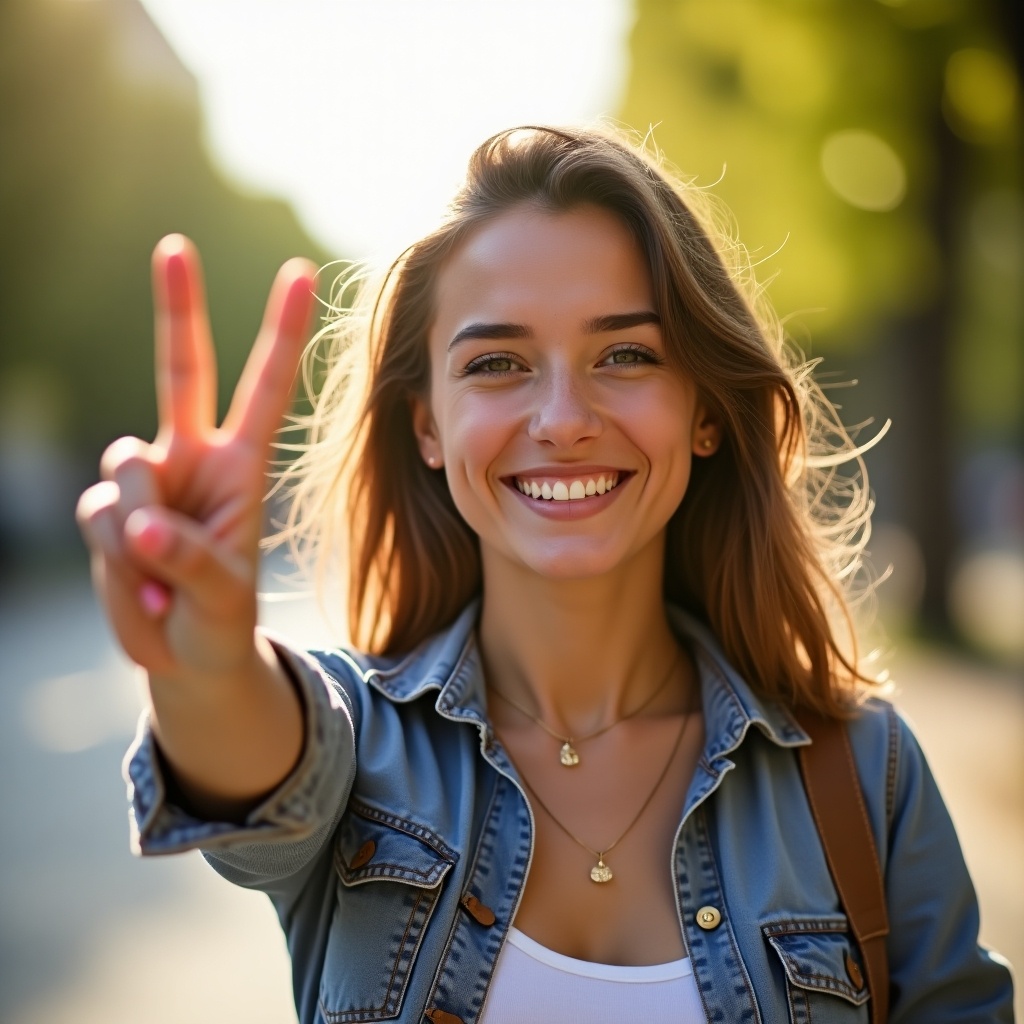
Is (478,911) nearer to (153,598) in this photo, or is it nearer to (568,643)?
(568,643)

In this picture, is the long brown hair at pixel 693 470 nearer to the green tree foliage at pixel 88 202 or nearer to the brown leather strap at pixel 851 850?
the brown leather strap at pixel 851 850

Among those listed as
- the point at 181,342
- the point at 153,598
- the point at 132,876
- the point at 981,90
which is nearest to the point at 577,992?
the point at 153,598

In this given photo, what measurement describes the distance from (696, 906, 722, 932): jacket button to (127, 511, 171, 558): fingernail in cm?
138

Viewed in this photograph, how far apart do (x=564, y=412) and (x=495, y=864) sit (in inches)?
36.8

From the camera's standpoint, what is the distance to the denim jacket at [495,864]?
2.25 metres

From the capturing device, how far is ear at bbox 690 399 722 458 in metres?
2.84

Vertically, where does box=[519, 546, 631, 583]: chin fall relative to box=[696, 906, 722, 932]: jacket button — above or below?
above

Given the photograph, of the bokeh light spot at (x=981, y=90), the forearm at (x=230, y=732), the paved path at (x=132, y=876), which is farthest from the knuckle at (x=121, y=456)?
the bokeh light spot at (x=981, y=90)

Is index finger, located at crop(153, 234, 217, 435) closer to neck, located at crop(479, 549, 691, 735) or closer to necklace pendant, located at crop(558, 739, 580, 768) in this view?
neck, located at crop(479, 549, 691, 735)

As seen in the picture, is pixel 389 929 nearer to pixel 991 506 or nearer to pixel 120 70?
pixel 120 70

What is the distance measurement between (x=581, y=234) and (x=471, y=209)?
0.29 m

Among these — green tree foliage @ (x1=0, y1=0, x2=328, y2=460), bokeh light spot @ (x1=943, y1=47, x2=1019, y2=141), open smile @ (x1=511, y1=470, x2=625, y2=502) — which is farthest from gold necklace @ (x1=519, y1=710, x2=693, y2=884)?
green tree foliage @ (x1=0, y1=0, x2=328, y2=460)

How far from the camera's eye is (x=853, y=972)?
2432 millimetres

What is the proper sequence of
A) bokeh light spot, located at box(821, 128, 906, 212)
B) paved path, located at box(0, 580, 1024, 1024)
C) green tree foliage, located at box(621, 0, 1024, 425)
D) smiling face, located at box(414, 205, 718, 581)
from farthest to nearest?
bokeh light spot, located at box(821, 128, 906, 212) → green tree foliage, located at box(621, 0, 1024, 425) → paved path, located at box(0, 580, 1024, 1024) → smiling face, located at box(414, 205, 718, 581)
